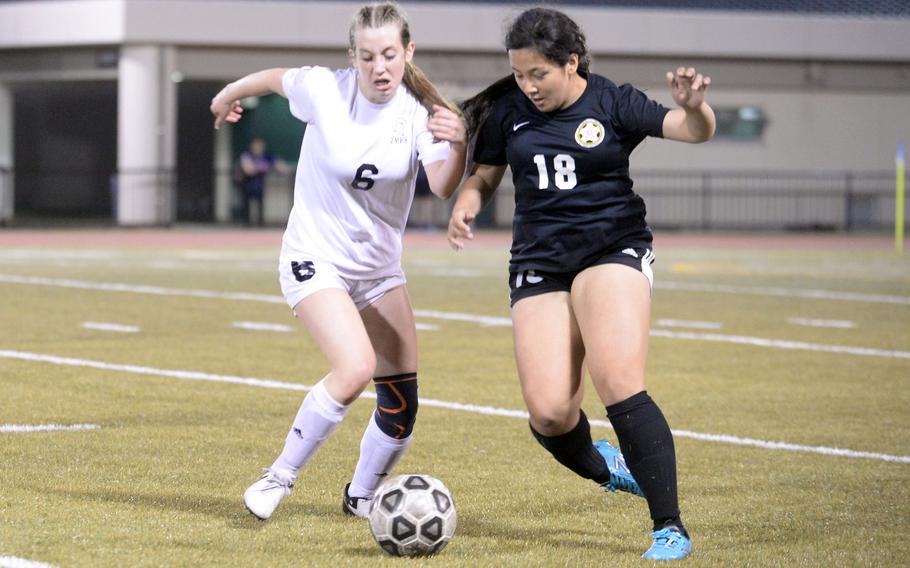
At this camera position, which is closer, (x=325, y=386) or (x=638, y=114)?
(x=638, y=114)

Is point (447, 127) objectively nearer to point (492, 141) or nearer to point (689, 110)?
point (492, 141)

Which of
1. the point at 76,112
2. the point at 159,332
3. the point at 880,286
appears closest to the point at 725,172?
the point at 880,286

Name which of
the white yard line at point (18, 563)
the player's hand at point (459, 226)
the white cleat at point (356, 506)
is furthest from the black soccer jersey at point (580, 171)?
the white yard line at point (18, 563)

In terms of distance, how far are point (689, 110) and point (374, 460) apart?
199 centimetres

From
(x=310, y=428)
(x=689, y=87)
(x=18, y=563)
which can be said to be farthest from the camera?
(x=310, y=428)

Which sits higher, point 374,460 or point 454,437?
point 374,460

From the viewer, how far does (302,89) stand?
6.42 meters

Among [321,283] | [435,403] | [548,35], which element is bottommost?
[435,403]

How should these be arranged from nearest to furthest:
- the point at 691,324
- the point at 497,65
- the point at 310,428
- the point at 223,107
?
the point at 310,428 < the point at 223,107 < the point at 691,324 < the point at 497,65

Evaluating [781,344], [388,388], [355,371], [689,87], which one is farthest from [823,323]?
[689,87]

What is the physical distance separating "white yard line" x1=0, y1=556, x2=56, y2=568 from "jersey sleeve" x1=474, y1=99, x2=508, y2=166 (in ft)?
7.45

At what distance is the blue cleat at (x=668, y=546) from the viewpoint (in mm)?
5578

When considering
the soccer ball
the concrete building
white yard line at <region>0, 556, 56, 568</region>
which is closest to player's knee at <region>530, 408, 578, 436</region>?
the soccer ball

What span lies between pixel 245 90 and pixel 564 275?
5.16 feet
